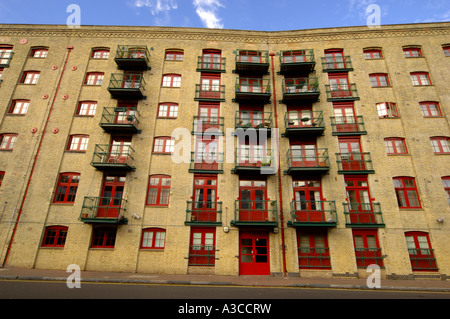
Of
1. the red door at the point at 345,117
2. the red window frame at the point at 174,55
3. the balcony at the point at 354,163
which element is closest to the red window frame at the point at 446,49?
the red door at the point at 345,117

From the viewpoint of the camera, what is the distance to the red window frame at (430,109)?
17094 millimetres

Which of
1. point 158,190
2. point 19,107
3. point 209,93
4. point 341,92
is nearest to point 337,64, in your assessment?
point 341,92

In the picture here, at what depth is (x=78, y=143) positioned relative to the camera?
16.7 m

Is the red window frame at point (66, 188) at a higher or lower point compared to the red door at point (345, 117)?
lower

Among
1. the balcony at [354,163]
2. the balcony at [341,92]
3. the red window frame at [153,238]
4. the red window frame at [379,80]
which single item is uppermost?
the red window frame at [379,80]

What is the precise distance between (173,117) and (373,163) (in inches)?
617

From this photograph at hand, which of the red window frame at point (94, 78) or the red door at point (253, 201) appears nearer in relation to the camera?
the red door at point (253, 201)

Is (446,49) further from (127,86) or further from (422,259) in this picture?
(127,86)

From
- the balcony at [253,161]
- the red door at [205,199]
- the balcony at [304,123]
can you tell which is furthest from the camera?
the balcony at [304,123]

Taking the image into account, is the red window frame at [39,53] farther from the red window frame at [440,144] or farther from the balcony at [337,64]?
the red window frame at [440,144]

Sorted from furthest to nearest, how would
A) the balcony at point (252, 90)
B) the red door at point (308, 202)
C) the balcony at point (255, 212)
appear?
the balcony at point (252, 90)
the red door at point (308, 202)
the balcony at point (255, 212)

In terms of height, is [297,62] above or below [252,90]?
above

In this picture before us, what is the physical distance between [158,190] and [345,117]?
15626 mm

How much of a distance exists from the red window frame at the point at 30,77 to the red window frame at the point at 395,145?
97.1ft
